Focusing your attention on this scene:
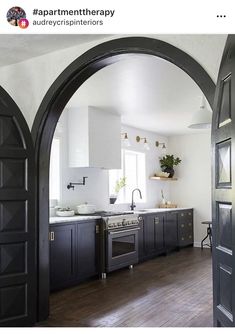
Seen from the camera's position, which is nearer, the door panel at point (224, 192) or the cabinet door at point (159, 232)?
the door panel at point (224, 192)

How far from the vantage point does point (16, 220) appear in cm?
313

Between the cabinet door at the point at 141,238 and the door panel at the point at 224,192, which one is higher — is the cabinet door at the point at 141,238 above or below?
below

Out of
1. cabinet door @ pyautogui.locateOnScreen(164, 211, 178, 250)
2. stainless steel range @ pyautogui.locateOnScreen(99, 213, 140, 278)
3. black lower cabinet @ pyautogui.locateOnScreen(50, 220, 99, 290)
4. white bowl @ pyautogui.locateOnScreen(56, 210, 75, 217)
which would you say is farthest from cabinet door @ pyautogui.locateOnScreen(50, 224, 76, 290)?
cabinet door @ pyautogui.locateOnScreen(164, 211, 178, 250)

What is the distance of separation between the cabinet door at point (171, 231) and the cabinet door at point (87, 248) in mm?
2242

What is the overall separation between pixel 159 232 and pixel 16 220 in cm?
405

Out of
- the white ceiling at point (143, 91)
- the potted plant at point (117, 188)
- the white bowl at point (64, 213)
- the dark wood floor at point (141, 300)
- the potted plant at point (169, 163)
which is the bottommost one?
the dark wood floor at point (141, 300)

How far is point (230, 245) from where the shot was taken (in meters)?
1.82

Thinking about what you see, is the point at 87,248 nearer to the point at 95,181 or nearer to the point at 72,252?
the point at 72,252

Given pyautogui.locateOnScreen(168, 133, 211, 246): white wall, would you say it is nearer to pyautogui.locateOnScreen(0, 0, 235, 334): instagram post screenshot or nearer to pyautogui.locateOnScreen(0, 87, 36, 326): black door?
pyautogui.locateOnScreen(0, 0, 235, 334): instagram post screenshot

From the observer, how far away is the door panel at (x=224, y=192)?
180 centimetres
